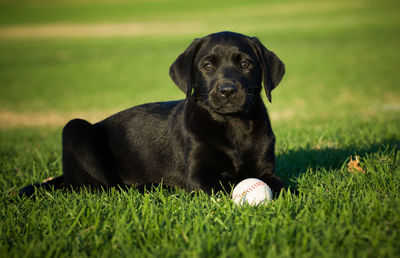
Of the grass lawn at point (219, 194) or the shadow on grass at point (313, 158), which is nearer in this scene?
the grass lawn at point (219, 194)

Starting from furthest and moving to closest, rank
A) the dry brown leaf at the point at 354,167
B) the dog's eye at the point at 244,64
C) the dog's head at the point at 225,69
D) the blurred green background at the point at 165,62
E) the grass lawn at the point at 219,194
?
the blurred green background at the point at 165,62 < the dry brown leaf at the point at 354,167 < the dog's eye at the point at 244,64 < the dog's head at the point at 225,69 < the grass lawn at the point at 219,194

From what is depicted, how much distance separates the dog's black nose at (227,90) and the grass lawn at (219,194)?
961 millimetres

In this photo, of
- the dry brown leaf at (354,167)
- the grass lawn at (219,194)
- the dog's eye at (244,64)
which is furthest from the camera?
the dry brown leaf at (354,167)

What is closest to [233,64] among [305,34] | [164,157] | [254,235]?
[164,157]

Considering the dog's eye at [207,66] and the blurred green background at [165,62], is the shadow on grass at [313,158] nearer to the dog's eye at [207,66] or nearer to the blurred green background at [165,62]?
the dog's eye at [207,66]

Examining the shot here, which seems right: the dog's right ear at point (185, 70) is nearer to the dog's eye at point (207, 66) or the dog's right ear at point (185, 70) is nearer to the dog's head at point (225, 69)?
the dog's head at point (225, 69)

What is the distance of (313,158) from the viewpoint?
5.09 m

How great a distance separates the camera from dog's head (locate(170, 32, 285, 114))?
3.87 meters

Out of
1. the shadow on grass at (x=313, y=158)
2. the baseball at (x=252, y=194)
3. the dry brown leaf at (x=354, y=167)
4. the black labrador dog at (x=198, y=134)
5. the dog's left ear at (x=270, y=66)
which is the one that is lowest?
the shadow on grass at (x=313, y=158)

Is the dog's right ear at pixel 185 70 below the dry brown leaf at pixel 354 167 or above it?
above

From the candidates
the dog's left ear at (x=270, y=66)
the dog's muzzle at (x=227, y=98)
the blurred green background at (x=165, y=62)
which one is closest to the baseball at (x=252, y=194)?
the dog's muzzle at (x=227, y=98)

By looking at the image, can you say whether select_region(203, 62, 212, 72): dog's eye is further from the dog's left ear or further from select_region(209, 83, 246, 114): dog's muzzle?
the dog's left ear

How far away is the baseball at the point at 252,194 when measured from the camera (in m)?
3.36

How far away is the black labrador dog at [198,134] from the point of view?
12.7 ft
